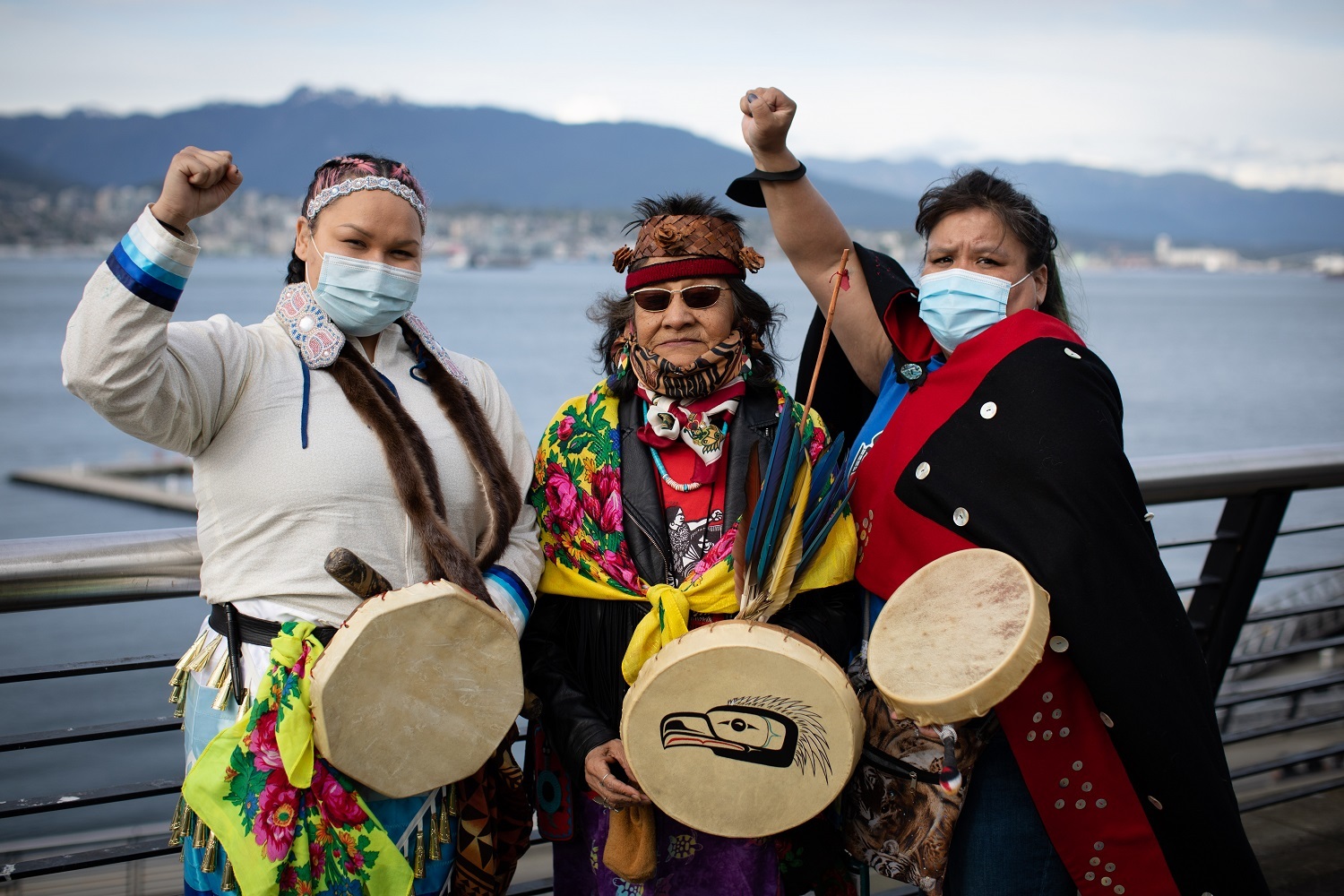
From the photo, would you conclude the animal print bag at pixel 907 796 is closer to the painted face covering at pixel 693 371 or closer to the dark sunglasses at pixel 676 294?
the painted face covering at pixel 693 371

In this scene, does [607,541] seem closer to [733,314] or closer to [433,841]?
[733,314]

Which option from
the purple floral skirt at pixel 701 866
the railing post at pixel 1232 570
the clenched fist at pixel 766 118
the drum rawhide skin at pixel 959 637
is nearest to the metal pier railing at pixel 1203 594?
the railing post at pixel 1232 570

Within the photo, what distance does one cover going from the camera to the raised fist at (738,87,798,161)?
7.57ft

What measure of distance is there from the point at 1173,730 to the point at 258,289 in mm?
126732

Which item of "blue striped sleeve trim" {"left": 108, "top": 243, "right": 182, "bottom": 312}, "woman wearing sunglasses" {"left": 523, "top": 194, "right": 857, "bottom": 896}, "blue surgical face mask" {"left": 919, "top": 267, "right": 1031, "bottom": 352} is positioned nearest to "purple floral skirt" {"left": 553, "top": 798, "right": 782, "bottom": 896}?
"woman wearing sunglasses" {"left": 523, "top": 194, "right": 857, "bottom": 896}

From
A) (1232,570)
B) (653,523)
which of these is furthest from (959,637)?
(1232,570)

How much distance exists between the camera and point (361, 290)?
210 cm

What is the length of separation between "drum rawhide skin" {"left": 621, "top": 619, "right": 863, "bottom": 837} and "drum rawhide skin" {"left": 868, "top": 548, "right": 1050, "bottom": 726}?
0.12 meters

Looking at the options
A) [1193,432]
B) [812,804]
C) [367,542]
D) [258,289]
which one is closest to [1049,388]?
[812,804]

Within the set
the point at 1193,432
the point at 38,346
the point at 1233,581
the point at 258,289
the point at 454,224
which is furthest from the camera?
the point at 258,289

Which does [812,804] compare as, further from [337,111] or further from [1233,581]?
[337,111]

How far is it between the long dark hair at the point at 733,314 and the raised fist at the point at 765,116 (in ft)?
0.55

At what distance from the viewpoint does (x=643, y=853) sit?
211cm

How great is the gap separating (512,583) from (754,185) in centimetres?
112
